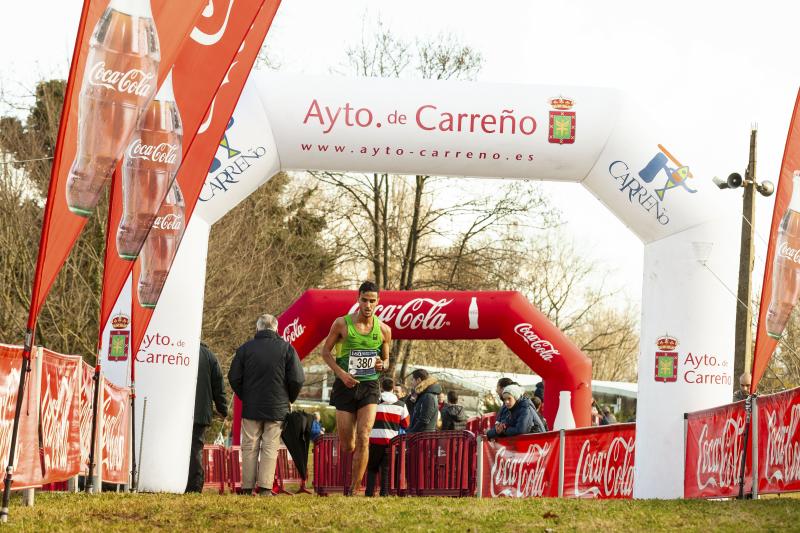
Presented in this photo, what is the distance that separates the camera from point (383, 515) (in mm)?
7383

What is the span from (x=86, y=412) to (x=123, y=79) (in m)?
3.47

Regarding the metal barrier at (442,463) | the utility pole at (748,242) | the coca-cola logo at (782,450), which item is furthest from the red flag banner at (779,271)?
the utility pole at (748,242)

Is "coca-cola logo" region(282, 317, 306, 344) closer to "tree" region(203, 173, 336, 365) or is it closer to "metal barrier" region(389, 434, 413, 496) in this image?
"metal barrier" region(389, 434, 413, 496)

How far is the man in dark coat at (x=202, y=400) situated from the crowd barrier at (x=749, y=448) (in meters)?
4.74

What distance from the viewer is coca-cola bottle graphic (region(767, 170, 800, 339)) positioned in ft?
33.6

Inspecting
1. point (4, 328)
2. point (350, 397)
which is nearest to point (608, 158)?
point (350, 397)

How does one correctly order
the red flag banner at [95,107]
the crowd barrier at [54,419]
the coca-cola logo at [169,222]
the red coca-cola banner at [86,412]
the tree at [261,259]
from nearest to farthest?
the red flag banner at [95,107] < the crowd barrier at [54,419] < the red coca-cola banner at [86,412] < the coca-cola logo at [169,222] < the tree at [261,259]

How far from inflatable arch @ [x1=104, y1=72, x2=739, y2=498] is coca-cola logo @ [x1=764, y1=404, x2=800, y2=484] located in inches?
128

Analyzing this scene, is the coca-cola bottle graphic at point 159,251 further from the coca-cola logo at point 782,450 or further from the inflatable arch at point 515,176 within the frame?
the coca-cola logo at point 782,450

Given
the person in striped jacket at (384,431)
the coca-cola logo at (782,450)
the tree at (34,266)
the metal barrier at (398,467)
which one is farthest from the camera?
the tree at (34,266)

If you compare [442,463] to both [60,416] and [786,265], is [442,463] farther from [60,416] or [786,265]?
[60,416]

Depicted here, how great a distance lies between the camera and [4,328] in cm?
2569

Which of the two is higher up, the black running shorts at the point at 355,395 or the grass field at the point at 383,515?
the black running shorts at the point at 355,395

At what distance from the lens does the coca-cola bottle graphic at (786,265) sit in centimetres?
1023
